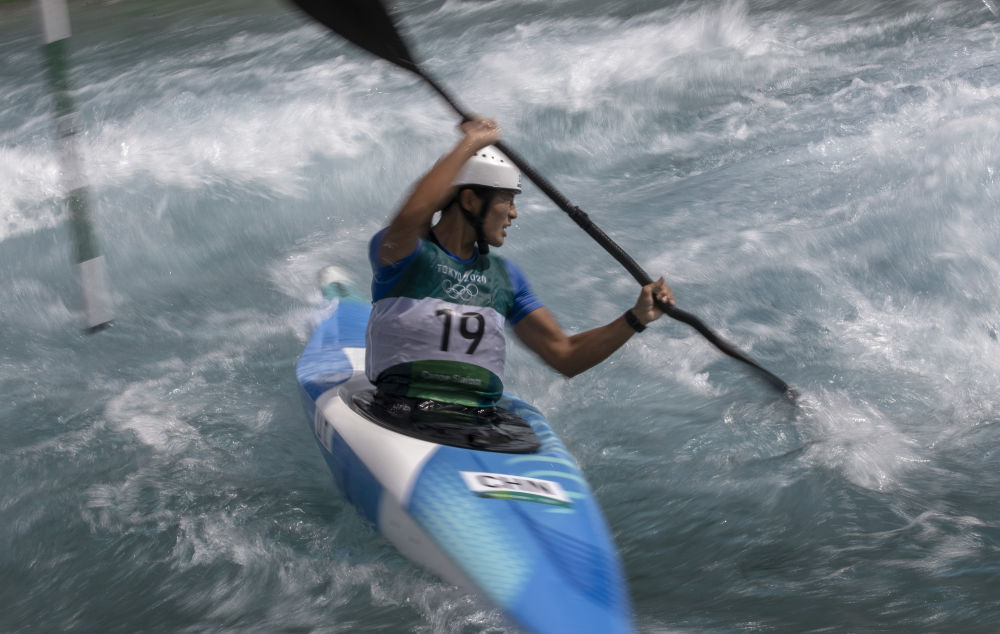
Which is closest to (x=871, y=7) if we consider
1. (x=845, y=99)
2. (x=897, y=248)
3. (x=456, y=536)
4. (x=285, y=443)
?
(x=845, y=99)

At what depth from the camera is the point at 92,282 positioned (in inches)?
150

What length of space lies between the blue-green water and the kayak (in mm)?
135

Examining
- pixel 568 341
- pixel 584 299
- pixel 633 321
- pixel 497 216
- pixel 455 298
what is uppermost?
pixel 497 216

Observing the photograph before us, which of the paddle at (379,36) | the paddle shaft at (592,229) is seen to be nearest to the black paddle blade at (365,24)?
the paddle at (379,36)

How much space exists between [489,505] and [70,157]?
189 centimetres

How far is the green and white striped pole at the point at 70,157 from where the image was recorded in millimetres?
3461

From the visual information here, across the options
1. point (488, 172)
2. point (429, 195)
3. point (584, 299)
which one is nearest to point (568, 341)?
point (488, 172)

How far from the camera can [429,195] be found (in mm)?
2967

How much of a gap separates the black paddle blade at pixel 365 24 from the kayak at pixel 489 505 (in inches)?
49.0

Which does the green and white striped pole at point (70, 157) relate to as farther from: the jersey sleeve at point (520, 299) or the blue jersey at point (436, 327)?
the jersey sleeve at point (520, 299)

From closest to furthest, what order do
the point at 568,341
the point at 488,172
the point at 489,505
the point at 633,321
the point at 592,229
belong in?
the point at 489,505 < the point at 488,172 < the point at 633,321 < the point at 568,341 < the point at 592,229

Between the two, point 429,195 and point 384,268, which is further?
point 384,268

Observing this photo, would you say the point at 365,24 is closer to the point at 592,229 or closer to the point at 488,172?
the point at 488,172

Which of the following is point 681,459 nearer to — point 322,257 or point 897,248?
point 897,248
